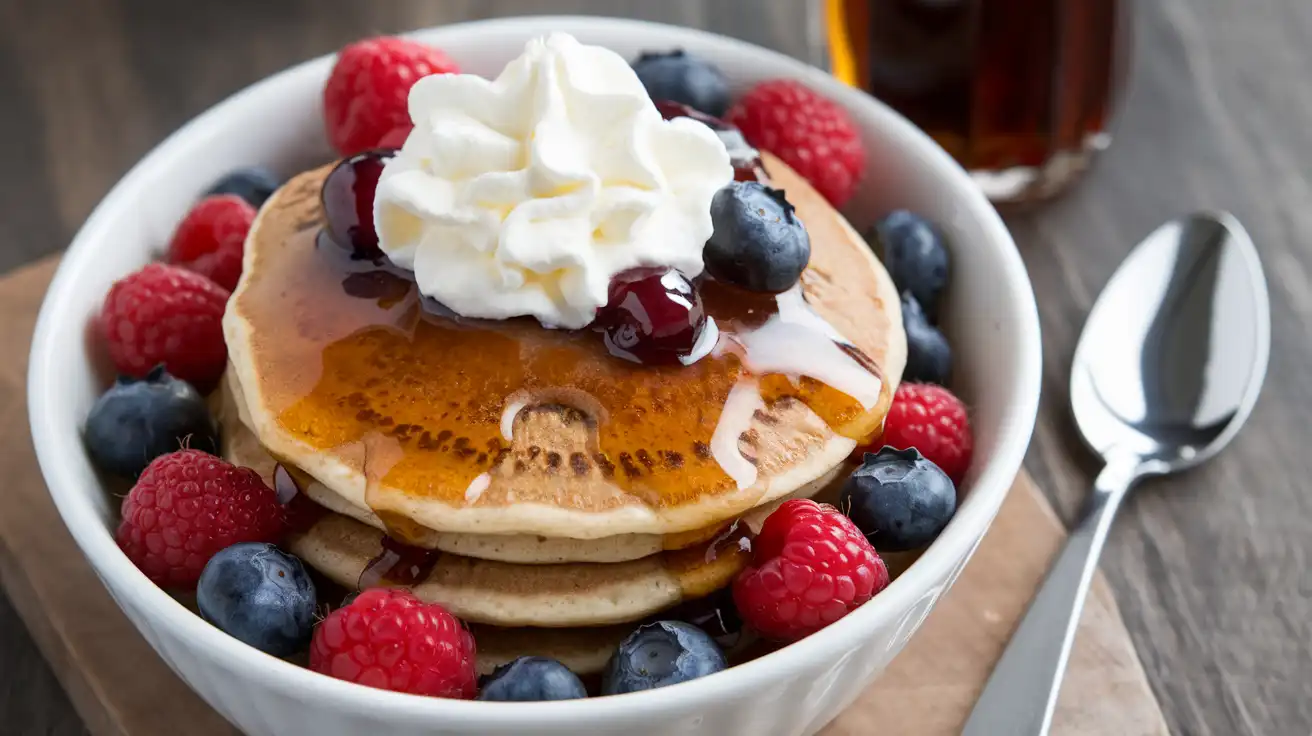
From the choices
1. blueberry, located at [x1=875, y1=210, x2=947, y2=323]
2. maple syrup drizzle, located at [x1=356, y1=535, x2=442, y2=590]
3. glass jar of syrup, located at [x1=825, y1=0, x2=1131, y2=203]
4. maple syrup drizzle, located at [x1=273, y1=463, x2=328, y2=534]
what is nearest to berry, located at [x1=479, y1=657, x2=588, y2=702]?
maple syrup drizzle, located at [x1=356, y1=535, x2=442, y2=590]

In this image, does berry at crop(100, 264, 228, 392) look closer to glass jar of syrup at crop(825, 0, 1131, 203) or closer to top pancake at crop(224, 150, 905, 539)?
top pancake at crop(224, 150, 905, 539)

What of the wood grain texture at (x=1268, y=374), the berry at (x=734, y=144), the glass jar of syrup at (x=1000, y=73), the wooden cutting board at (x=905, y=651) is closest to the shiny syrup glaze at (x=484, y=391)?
the berry at (x=734, y=144)

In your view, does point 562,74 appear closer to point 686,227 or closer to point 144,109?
point 686,227

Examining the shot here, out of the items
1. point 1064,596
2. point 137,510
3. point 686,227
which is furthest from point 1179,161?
point 137,510

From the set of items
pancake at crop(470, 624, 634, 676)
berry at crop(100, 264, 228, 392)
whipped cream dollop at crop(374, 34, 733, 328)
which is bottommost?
pancake at crop(470, 624, 634, 676)

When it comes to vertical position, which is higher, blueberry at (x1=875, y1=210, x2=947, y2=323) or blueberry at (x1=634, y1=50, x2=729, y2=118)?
blueberry at (x1=634, y1=50, x2=729, y2=118)
